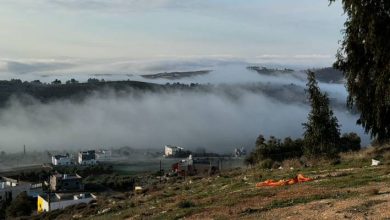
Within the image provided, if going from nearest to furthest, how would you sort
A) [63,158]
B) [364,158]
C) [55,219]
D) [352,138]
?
[364,158], [55,219], [352,138], [63,158]

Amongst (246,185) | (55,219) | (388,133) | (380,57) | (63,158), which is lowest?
(63,158)

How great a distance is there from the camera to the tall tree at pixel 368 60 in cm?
2158

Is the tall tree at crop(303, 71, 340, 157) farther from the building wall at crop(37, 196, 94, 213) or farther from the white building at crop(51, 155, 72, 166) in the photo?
the white building at crop(51, 155, 72, 166)

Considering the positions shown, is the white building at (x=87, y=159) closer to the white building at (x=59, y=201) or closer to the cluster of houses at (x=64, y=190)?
the cluster of houses at (x=64, y=190)

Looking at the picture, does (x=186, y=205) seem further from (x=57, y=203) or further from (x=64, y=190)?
(x=64, y=190)

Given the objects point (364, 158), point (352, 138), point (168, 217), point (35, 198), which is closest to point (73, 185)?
point (35, 198)

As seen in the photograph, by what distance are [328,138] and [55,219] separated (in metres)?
21.6

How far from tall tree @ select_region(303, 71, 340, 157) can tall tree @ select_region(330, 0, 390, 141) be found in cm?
1166

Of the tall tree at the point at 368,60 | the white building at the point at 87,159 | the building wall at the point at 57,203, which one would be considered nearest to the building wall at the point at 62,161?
the white building at the point at 87,159

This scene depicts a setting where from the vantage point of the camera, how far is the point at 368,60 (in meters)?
24.7

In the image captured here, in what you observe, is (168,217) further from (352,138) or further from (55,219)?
(352,138)

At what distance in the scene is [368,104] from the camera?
26703 mm

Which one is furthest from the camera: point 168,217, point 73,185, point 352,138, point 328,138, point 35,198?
point 73,185

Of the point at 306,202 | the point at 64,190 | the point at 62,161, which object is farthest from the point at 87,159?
the point at 306,202
